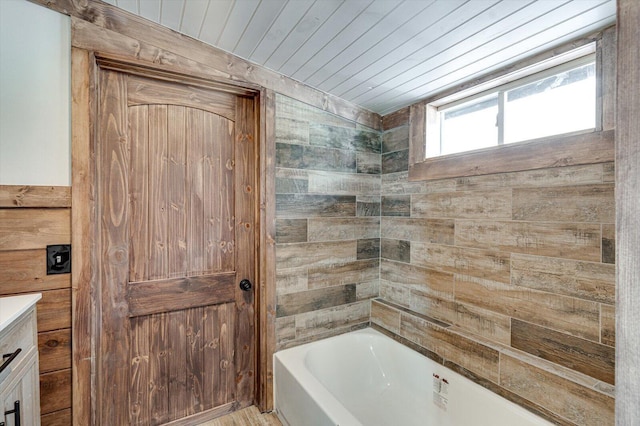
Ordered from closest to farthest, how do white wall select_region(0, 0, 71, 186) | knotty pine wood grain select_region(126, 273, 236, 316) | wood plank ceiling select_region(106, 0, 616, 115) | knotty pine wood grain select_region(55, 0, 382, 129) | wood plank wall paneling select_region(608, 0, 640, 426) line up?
wood plank wall paneling select_region(608, 0, 640, 426) → wood plank ceiling select_region(106, 0, 616, 115) → white wall select_region(0, 0, 71, 186) → knotty pine wood grain select_region(55, 0, 382, 129) → knotty pine wood grain select_region(126, 273, 236, 316)

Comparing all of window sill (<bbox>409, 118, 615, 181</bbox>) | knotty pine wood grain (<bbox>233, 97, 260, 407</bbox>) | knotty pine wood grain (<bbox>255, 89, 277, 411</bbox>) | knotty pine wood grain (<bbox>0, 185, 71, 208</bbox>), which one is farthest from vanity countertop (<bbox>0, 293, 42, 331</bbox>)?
window sill (<bbox>409, 118, 615, 181</bbox>)

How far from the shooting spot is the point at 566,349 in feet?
4.75

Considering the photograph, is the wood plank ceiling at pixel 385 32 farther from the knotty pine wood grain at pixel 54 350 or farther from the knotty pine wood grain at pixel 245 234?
the knotty pine wood grain at pixel 54 350

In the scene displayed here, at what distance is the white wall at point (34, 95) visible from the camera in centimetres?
146

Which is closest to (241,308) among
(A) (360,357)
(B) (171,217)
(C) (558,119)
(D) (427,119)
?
(B) (171,217)

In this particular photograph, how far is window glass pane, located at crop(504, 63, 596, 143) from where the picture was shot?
4.82 ft

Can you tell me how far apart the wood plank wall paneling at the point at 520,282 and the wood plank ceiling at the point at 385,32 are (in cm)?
32

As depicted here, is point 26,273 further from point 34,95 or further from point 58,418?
point 34,95

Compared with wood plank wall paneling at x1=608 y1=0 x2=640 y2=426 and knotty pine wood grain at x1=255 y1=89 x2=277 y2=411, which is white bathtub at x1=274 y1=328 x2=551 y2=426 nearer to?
knotty pine wood grain at x1=255 y1=89 x2=277 y2=411

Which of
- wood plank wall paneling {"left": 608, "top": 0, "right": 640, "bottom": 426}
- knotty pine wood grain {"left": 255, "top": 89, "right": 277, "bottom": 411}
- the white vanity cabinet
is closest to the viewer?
wood plank wall paneling {"left": 608, "top": 0, "right": 640, "bottom": 426}

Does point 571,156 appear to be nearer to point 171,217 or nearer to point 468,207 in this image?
point 468,207

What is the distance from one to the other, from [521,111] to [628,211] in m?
1.60

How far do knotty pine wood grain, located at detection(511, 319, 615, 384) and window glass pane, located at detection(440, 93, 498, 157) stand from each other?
1.09m

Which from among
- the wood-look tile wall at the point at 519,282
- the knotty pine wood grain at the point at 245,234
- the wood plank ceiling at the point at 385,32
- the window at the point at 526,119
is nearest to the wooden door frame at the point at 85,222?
the wood plank ceiling at the point at 385,32
